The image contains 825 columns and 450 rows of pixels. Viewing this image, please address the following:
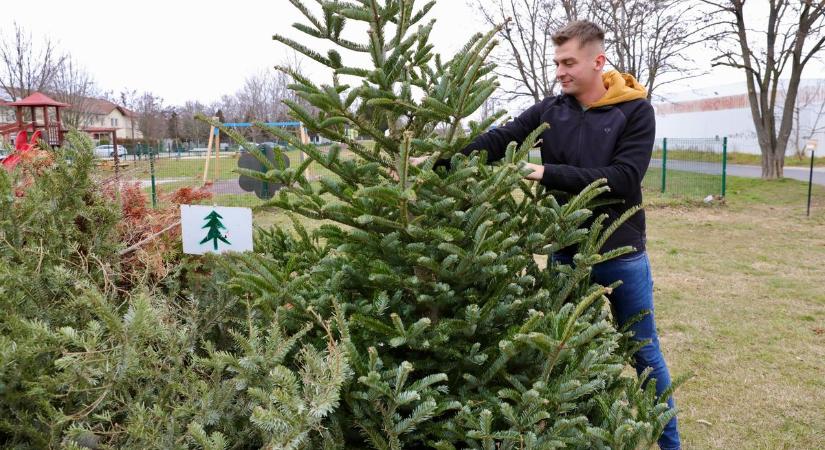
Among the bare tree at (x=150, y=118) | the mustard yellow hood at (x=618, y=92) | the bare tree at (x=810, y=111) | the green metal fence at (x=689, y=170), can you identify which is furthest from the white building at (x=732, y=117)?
the bare tree at (x=150, y=118)

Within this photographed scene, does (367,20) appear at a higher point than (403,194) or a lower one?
higher

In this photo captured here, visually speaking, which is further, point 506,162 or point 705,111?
point 705,111

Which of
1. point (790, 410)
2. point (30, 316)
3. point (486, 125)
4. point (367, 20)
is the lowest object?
point (790, 410)

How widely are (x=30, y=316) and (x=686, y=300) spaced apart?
247 inches

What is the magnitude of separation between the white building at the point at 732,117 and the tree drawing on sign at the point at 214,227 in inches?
1164

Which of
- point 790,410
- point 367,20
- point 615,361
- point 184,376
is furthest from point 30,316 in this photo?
point 790,410

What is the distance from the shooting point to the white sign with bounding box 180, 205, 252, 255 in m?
2.78

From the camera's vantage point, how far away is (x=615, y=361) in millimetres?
1878

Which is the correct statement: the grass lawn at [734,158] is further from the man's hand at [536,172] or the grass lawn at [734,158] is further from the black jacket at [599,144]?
the man's hand at [536,172]

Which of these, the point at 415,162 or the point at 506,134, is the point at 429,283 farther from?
the point at 506,134

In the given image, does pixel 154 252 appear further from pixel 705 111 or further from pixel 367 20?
pixel 705 111

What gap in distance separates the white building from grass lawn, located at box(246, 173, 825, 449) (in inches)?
819

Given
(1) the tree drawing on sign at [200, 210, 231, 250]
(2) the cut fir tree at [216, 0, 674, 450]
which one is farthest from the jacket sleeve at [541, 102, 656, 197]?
(1) the tree drawing on sign at [200, 210, 231, 250]

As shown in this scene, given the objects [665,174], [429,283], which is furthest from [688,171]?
[429,283]
